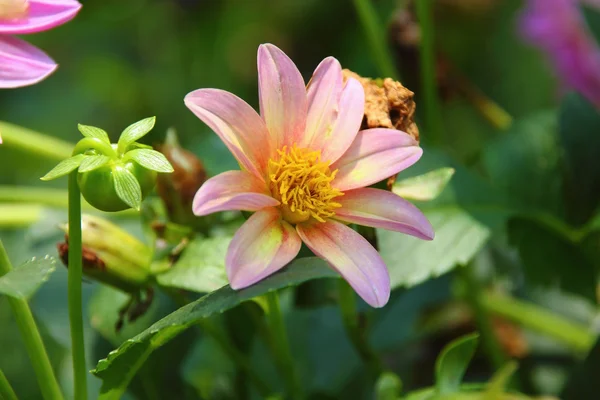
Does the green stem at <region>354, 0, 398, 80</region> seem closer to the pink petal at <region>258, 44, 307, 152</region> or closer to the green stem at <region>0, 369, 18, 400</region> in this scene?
the pink petal at <region>258, 44, 307, 152</region>

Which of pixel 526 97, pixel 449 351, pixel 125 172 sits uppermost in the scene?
pixel 125 172

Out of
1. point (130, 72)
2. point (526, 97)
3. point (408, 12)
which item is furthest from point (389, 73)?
point (130, 72)

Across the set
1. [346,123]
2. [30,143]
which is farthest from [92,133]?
[30,143]

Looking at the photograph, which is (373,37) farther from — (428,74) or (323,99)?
(323,99)

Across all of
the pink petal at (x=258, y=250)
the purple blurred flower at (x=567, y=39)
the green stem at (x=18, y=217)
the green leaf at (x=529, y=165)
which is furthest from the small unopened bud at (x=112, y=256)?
the purple blurred flower at (x=567, y=39)

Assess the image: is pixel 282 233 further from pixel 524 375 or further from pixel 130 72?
pixel 130 72

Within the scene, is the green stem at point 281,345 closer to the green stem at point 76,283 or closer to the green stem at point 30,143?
the green stem at point 76,283
